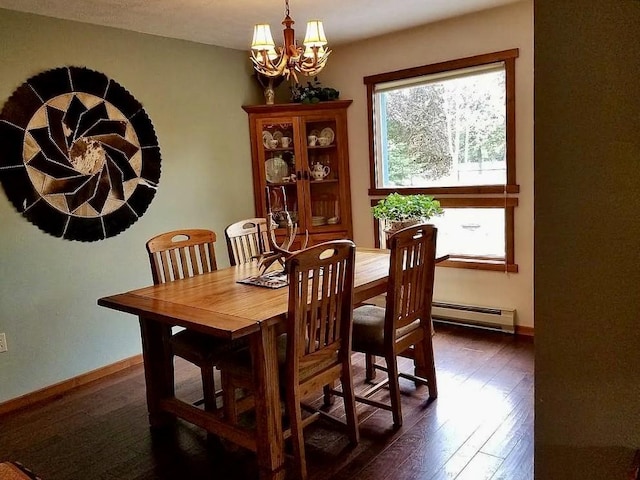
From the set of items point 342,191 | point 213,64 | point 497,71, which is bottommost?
point 342,191

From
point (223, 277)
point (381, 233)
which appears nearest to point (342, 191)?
point (381, 233)

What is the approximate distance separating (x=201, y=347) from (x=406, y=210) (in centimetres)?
186

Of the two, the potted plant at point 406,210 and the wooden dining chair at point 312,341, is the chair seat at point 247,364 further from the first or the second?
the potted plant at point 406,210

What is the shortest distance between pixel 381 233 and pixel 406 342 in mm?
1788

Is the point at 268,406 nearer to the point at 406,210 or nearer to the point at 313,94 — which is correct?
the point at 406,210

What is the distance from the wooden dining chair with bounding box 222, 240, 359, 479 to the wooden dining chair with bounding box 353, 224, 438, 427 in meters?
0.26

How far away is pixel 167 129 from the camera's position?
3.82m

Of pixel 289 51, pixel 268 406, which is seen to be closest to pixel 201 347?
pixel 268 406

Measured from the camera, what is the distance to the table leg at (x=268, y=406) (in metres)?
2.04

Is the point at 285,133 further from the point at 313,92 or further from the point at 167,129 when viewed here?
the point at 167,129
